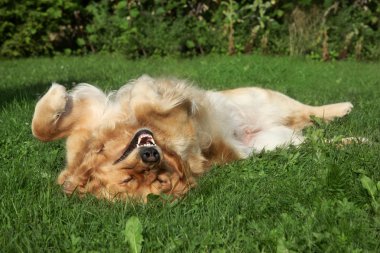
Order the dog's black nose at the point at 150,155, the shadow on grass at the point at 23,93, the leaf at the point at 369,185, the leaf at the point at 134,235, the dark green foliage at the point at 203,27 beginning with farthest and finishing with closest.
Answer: the dark green foliage at the point at 203,27 < the shadow on grass at the point at 23,93 < the dog's black nose at the point at 150,155 < the leaf at the point at 369,185 < the leaf at the point at 134,235

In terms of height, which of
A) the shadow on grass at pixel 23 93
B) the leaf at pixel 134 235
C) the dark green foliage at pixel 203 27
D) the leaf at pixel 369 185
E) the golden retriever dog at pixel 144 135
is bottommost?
the dark green foliage at pixel 203 27

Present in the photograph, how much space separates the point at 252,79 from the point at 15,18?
578cm

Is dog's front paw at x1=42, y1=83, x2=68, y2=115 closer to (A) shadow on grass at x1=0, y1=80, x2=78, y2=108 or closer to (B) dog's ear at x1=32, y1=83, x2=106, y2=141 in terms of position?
(B) dog's ear at x1=32, y1=83, x2=106, y2=141

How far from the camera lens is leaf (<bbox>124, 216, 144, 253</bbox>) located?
2502 mm

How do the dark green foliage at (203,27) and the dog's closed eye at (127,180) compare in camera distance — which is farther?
the dark green foliage at (203,27)

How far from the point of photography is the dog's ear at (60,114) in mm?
4020

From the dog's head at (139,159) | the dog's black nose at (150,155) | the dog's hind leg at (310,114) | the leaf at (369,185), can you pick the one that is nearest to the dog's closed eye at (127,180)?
the dog's head at (139,159)

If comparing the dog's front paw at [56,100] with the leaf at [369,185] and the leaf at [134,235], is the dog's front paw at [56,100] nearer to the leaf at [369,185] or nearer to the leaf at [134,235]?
the leaf at [134,235]

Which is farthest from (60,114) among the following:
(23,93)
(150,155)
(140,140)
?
(23,93)

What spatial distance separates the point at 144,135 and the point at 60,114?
29.9 inches

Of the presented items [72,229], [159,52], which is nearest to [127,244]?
[72,229]

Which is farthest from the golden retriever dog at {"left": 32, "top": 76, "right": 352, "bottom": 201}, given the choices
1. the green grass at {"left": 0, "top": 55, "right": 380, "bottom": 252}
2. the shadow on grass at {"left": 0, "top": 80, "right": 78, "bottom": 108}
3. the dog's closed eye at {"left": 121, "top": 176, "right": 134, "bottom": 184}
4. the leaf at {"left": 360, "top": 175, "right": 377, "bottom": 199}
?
the shadow on grass at {"left": 0, "top": 80, "right": 78, "bottom": 108}

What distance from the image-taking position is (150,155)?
322 centimetres

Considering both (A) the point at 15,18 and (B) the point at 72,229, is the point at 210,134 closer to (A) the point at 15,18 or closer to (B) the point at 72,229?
(B) the point at 72,229
